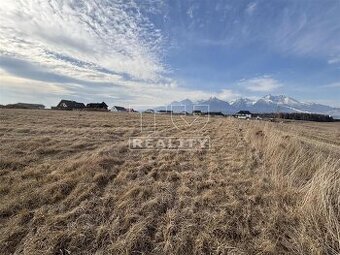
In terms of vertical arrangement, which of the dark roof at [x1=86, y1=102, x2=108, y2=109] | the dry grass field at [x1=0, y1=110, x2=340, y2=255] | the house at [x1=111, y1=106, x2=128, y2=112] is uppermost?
the dark roof at [x1=86, y1=102, x2=108, y2=109]

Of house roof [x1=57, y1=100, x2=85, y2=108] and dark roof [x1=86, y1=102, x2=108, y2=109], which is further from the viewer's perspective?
dark roof [x1=86, y1=102, x2=108, y2=109]

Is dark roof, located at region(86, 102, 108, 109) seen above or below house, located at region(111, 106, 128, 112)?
above

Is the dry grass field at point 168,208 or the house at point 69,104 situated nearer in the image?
the dry grass field at point 168,208

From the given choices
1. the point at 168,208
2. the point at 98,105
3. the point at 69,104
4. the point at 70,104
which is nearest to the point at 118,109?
the point at 98,105

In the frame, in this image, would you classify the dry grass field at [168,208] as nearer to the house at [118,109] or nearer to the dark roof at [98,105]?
the house at [118,109]

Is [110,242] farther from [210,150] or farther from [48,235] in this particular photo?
[210,150]

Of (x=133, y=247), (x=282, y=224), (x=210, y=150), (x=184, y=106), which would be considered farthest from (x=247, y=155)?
(x=184, y=106)

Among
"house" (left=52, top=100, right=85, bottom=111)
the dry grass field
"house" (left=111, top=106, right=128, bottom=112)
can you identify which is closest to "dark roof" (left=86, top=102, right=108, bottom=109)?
"house" (left=52, top=100, right=85, bottom=111)

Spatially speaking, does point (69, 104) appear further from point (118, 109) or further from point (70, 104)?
point (118, 109)

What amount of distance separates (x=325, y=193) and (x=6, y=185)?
7.48 metres

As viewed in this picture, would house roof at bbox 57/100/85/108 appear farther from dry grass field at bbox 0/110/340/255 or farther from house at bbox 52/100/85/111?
dry grass field at bbox 0/110/340/255

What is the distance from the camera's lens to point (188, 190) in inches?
232

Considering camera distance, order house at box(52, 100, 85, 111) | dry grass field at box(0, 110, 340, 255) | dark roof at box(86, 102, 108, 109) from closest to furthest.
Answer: dry grass field at box(0, 110, 340, 255)
house at box(52, 100, 85, 111)
dark roof at box(86, 102, 108, 109)

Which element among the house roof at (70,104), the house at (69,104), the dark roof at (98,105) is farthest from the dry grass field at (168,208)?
the dark roof at (98,105)
